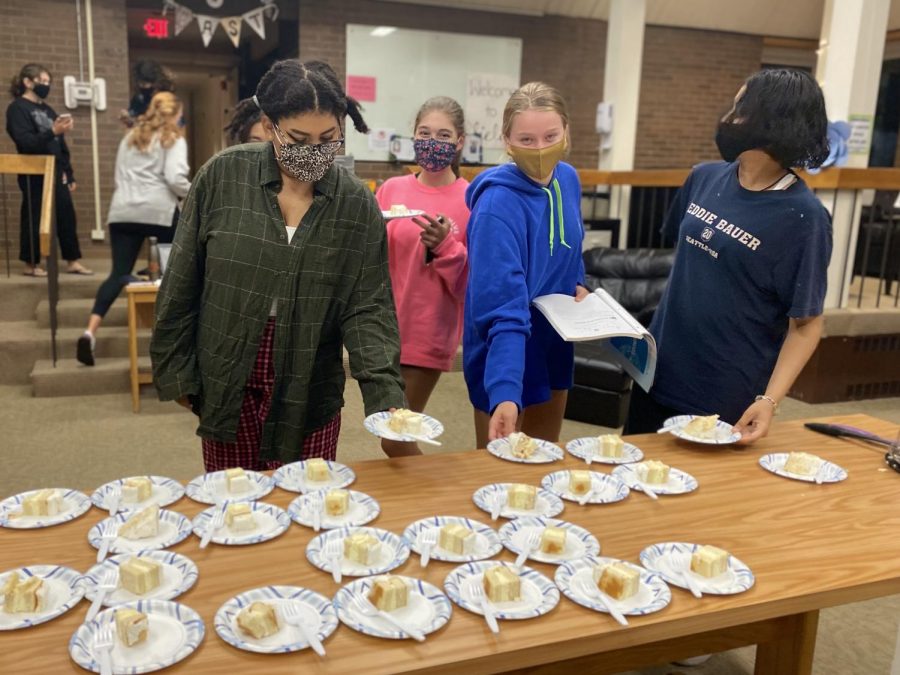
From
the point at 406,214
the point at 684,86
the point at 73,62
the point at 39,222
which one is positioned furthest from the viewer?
the point at 684,86

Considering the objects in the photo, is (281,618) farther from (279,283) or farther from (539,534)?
(279,283)

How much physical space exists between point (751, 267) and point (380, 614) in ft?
3.91

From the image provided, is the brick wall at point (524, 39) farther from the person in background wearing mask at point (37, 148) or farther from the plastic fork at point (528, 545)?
the plastic fork at point (528, 545)

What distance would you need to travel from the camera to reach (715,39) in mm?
9164

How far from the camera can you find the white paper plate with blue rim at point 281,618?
1029mm

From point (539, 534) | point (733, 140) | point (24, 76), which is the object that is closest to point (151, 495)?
point (539, 534)

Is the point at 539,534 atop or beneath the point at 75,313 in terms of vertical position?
atop

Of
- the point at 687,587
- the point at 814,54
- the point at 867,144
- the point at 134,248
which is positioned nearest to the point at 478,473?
the point at 687,587

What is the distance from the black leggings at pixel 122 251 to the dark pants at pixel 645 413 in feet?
11.4

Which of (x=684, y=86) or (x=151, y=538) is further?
(x=684, y=86)

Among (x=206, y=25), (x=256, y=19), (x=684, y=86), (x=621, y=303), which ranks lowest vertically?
(x=621, y=303)

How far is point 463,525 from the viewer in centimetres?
136

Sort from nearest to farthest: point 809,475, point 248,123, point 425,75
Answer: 1. point 809,475
2. point 248,123
3. point 425,75

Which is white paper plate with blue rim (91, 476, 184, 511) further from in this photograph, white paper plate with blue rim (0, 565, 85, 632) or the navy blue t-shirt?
the navy blue t-shirt
